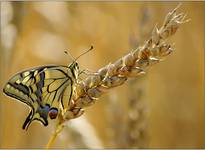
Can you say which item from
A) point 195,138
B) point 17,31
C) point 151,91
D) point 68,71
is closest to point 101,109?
point 151,91

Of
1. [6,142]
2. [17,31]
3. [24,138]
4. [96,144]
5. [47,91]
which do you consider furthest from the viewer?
[24,138]

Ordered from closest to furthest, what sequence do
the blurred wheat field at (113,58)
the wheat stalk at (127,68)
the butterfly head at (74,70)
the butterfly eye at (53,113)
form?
the wheat stalk at (127,68) < the butterfly eye at (53,113) < the butterfly head at (74,70) < the blurred wheat field at (113,58)

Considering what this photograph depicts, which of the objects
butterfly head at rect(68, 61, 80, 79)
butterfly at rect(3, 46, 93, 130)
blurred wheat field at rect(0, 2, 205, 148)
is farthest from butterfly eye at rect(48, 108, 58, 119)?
blurred wheat field at rect(0, 2, 205, 148)

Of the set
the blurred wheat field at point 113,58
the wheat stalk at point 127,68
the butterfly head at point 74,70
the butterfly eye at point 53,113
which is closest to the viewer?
the wheat stalk at point 127,68

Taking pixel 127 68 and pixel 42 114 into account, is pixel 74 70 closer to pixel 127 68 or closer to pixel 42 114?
pixel 42 114

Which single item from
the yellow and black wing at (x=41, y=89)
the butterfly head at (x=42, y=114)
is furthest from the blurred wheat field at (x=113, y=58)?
the butterfly head at (x=42, y=114)

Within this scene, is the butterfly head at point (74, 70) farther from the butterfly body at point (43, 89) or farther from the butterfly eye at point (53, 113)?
the butterfly eye at point (53, 113)

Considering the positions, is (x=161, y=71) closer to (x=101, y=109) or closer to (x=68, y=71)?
(x=101, y=109)

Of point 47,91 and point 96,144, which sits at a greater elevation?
point 47,91
